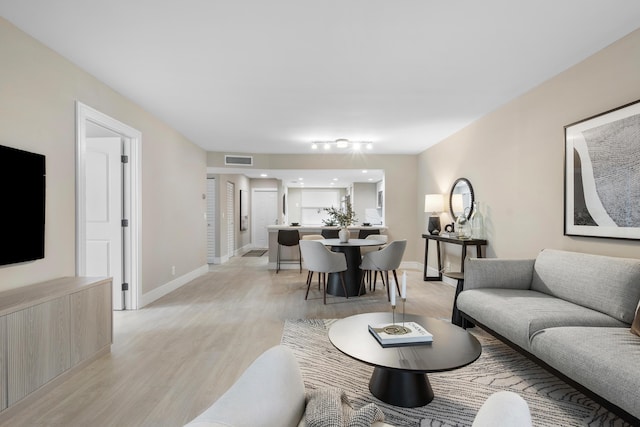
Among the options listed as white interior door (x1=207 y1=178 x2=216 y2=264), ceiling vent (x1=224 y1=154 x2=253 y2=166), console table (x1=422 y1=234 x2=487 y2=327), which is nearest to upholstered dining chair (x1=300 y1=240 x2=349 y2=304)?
console table (x1=422 y1=234 x2=487 y2=327)

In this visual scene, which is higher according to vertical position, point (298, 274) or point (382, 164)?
point (382, 164)

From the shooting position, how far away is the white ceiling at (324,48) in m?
2.20

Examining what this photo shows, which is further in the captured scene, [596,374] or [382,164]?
[382,164]

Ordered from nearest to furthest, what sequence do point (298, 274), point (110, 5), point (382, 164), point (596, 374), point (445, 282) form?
point (596, 374) → point (110, 5) → point (445, 282) → point (298, 274) → point (382, 164)

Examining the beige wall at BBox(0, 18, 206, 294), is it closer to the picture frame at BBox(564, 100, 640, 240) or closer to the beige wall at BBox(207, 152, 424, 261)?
the beige wall at BBox(207, 152, 424, 261)

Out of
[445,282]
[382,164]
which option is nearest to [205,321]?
[445,282]

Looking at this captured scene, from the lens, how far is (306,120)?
15.4ft

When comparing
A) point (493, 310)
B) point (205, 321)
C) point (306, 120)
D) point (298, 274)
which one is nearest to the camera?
point (493, 310)

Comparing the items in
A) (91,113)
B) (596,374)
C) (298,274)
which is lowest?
(298,274)

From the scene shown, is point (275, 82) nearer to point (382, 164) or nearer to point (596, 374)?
point (596, 374)

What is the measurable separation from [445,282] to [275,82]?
4.13 m

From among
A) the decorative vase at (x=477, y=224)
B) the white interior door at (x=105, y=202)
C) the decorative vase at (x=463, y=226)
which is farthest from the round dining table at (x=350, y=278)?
the white interior door at (x=105, y=202)

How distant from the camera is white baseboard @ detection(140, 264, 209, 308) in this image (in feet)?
14.1

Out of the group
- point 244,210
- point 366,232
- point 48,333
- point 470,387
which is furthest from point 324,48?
point 244,210
